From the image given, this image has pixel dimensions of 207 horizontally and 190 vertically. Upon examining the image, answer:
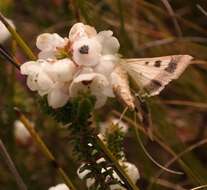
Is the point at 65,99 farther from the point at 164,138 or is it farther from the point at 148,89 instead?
the point at 164,138

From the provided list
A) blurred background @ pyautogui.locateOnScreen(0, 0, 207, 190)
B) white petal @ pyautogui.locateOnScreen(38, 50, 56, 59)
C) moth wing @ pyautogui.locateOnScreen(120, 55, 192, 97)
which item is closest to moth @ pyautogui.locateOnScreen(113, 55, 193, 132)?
moth wing @ pyautogui.locateOnScreen(120, 55, 192, 97)

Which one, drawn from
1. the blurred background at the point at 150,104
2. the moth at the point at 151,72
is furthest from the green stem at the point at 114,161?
the blurred background at the point at 150,104

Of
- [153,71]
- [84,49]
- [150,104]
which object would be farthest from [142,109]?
[150,104]

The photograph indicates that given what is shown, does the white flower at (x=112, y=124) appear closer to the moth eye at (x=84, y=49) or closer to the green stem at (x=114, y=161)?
the green stem at (x=114, y=161)

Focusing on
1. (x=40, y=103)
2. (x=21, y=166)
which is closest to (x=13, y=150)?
(x=21, y=166)

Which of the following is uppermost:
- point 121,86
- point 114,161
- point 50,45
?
point 50,45

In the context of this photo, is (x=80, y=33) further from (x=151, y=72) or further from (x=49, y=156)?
(x=49, y=156)
